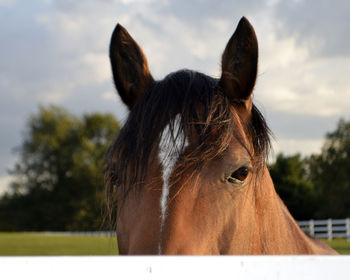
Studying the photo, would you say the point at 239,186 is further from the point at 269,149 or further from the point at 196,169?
the point at 269,149

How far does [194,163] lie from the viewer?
2.02m

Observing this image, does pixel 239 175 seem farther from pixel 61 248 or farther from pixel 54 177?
pixel 54 177

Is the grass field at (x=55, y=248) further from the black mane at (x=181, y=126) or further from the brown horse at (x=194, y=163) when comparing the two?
the black mane at (x=181, y=126)

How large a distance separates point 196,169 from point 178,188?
152mm

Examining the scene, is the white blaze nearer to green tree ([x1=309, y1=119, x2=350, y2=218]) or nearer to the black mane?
the black mane

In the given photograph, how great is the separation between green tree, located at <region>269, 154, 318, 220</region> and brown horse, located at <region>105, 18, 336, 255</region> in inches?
1196

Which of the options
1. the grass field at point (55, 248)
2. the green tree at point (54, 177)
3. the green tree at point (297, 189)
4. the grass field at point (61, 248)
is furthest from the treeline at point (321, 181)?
the green tree at point (54, 177)

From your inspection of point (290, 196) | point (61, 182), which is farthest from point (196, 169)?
point (61, 182)

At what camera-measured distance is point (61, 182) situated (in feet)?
176

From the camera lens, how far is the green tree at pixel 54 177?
5147 centimetres

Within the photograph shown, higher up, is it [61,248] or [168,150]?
[168,150]

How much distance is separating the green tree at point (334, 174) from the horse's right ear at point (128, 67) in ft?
121

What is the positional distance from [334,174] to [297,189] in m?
8.57
